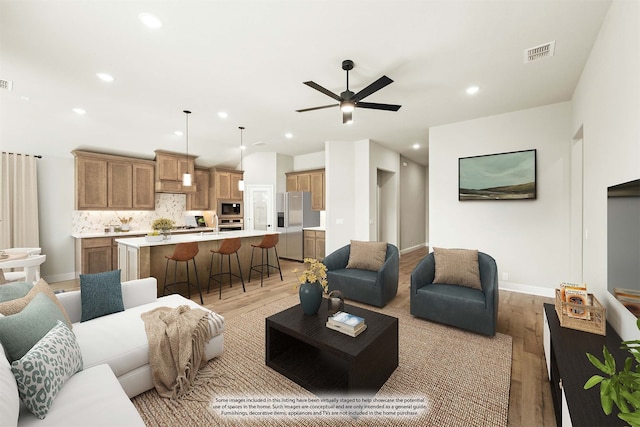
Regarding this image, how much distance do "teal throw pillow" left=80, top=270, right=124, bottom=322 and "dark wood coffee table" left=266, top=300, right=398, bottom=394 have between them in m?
1.41

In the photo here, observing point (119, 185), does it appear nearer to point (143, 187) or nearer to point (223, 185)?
point (143, 187)

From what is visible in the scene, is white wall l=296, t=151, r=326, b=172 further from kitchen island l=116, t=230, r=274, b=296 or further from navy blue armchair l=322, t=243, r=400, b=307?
navy blue armchair l=322, t=243, r=400, b=307

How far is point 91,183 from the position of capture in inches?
210

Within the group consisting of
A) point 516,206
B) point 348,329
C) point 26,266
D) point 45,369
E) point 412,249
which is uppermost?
point 516,206

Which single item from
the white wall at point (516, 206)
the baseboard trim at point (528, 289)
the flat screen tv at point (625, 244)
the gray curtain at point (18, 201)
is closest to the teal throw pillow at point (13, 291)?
the gray curtain at point (18, 201)

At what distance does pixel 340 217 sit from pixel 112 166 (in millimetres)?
4855

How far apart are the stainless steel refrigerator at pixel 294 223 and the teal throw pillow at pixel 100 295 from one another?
177 inches

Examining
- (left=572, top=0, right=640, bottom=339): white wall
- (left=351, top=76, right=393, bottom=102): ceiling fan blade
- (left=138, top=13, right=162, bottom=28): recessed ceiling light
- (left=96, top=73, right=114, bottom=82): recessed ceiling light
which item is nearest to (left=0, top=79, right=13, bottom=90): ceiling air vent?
(left=96, top=73, right=114, bottom=82): recessed ceiling light

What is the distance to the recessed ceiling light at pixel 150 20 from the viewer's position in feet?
6.90

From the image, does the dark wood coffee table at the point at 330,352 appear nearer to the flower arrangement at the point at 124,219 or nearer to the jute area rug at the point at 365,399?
the jute area rug at the point at 365,399

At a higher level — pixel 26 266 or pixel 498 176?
pixel 498 176

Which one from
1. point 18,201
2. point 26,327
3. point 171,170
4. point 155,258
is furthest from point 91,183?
point 26,327

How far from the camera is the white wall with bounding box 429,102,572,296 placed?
389cm

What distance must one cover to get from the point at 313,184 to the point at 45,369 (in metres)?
5.83
